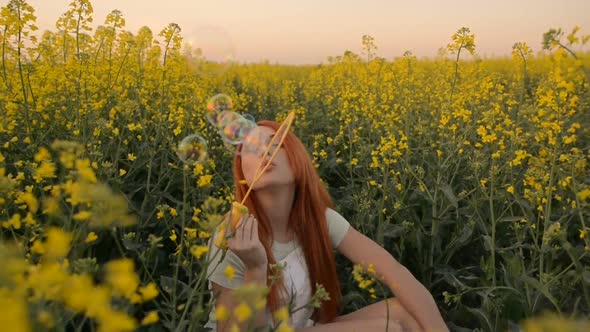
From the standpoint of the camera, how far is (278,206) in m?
2.28

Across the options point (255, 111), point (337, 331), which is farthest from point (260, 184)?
point (255, 111)

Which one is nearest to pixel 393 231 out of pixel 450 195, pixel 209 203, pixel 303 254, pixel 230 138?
pixel 450 195

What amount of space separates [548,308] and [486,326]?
12.4 inches

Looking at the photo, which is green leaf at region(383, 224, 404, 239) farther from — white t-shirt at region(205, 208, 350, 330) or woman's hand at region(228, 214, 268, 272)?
woman's hand at region(228, 214, 268, 272)

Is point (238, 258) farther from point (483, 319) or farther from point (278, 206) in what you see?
point (483, 319)

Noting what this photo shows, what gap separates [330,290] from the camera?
252 cm

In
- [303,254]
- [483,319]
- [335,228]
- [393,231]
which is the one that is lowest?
[483,319]

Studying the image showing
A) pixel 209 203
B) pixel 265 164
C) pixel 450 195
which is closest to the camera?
pixel 209 203

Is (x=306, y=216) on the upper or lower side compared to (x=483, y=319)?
upper

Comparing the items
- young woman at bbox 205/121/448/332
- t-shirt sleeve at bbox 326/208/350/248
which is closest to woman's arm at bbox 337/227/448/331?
young woman at bbox 205/121/448/332

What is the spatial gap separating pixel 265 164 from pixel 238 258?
41 cm

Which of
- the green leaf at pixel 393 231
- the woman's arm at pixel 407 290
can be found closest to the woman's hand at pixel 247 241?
the woman's arm at pixel 407 290

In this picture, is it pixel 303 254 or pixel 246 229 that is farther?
pixel 303 254

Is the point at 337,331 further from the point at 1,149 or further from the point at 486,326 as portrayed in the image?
the point at 1,149
